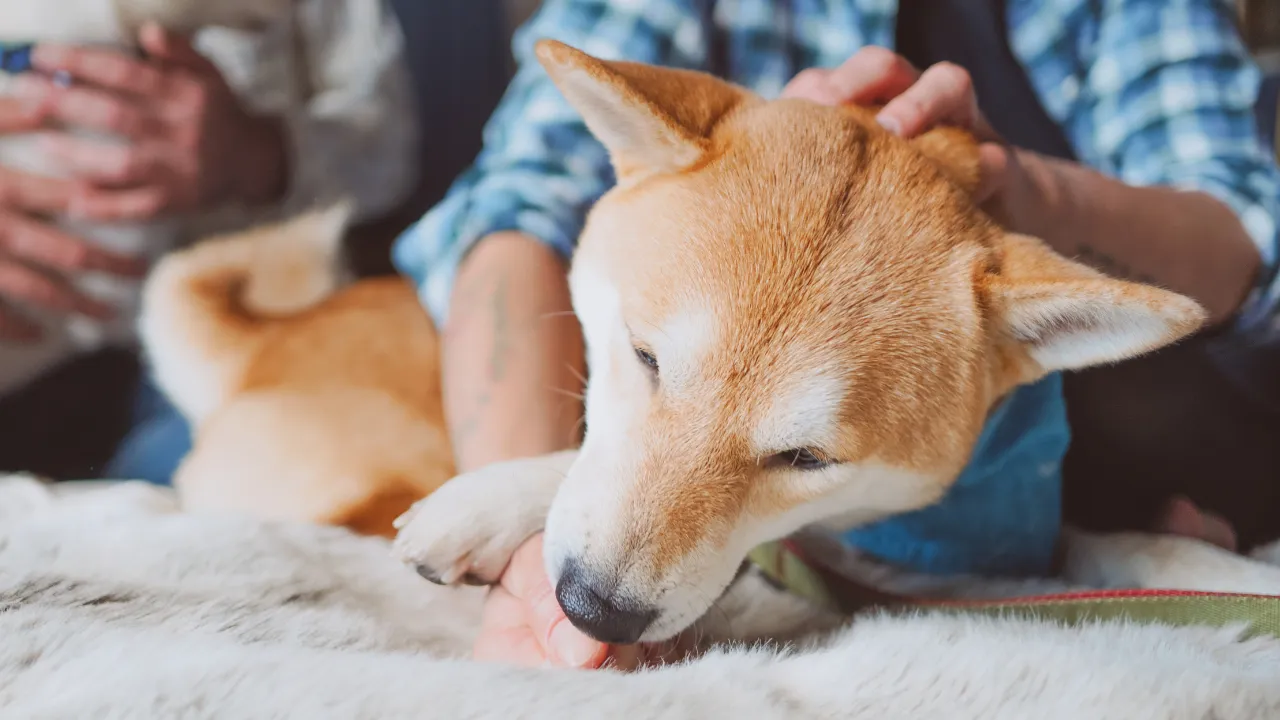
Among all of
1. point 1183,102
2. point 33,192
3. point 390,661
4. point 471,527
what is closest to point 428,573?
point 471,527

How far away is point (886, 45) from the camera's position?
122cm

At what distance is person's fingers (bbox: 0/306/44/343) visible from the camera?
1206 millimetres

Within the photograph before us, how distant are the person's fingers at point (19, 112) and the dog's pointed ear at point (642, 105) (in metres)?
0.91

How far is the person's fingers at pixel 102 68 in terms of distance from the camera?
3.77 ft

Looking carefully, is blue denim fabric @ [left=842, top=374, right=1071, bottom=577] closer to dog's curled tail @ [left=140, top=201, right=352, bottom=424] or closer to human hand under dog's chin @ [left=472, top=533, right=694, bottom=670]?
human hand under dog's chin @ [left=472, top=533, right=694, bottom=670]

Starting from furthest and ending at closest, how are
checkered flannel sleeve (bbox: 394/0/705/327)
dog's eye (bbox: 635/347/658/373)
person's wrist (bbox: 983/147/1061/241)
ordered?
checkered flannel sleeve (bbox: 394/0/705/327) → person's wrist (bbox: 983/147/1061/241) → dog's eye (bbox: 635/347/658/373)

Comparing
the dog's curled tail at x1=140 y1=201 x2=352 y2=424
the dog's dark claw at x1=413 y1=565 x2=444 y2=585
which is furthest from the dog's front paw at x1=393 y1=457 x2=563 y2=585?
the dog's curled tail at x1=140 y1=201 x2=352 y2=424

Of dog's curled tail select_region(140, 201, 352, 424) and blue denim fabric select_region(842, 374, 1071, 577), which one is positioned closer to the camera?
blue denim fabric select_region(842, 374, 1071, 577)

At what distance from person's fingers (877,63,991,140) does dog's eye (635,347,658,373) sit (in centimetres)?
35

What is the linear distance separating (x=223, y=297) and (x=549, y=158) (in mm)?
576

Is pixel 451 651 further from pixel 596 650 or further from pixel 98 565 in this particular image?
pixel 98 565

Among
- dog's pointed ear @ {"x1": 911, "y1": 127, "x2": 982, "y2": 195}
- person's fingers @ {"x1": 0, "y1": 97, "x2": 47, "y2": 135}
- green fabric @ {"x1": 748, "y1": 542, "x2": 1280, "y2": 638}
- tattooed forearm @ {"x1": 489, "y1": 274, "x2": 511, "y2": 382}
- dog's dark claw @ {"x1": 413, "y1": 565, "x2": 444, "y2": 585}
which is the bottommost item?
dog's dark claw @ {"x1": 413, "y1": 565, "x2": 444, "y2": 585}

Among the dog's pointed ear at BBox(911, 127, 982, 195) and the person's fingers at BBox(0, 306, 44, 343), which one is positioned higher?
the dog's pointed ear at BBox(911, 127, 982, 195)

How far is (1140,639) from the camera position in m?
0.62
